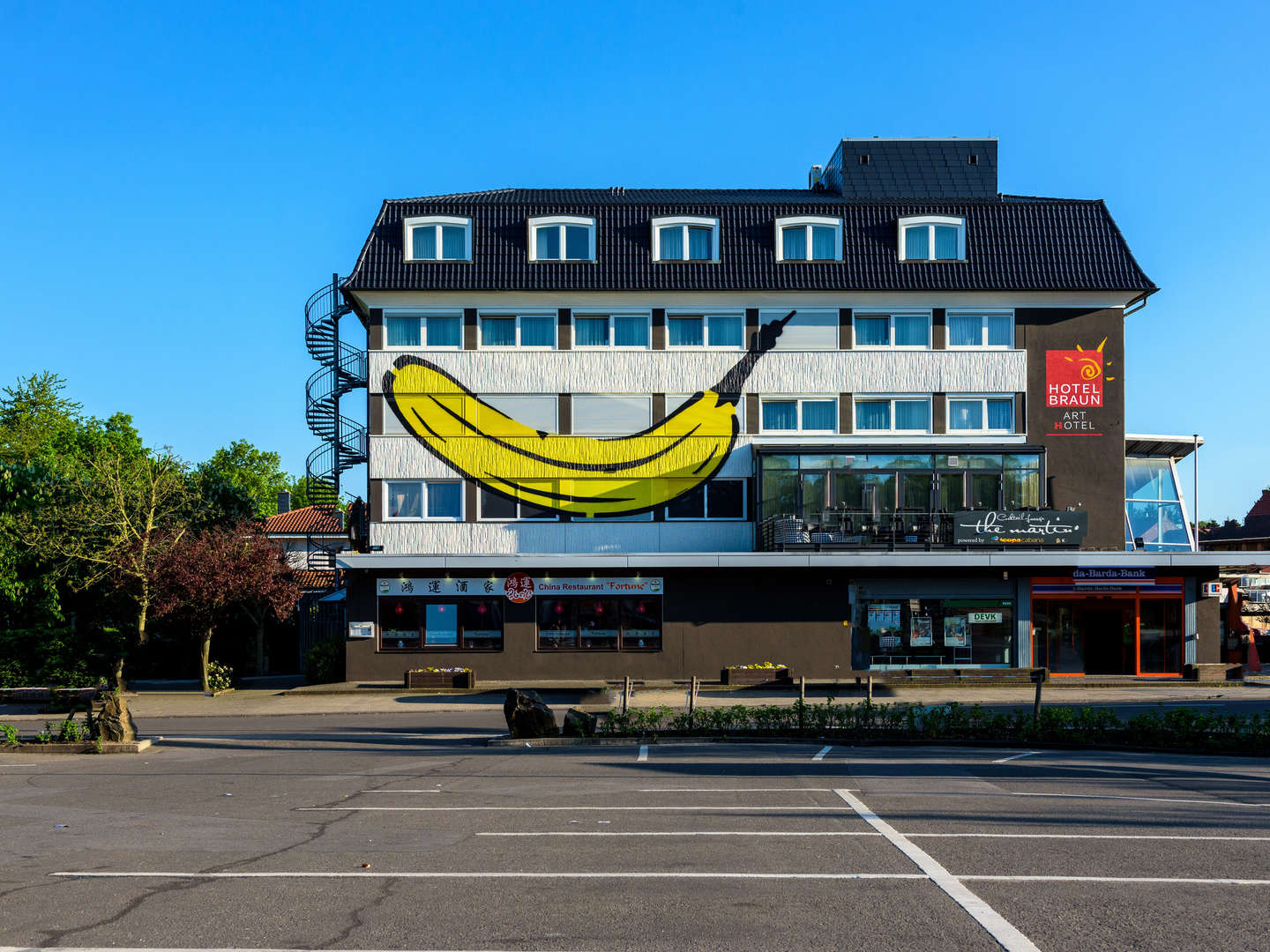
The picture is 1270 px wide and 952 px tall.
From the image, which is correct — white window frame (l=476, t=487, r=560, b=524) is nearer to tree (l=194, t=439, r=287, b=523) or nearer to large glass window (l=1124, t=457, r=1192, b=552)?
tree (l=194, t=439, r=287, b=523)

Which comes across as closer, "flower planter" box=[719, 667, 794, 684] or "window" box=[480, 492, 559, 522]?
"flower planter" box=[719, 667, 794, 684]

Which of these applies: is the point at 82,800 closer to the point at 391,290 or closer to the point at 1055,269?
the point at 391,290

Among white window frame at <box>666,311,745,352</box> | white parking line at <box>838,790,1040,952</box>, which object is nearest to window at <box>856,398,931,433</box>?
white window frame at <box>666,311,745,352</box>

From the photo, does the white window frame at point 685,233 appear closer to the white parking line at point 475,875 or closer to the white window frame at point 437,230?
the white window frame at point 437,230

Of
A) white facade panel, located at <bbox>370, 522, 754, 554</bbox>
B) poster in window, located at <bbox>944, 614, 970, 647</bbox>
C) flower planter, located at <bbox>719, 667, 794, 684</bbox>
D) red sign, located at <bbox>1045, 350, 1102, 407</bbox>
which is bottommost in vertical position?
flower planter, located at <bbox>719, 667, 794, 684</bbox>

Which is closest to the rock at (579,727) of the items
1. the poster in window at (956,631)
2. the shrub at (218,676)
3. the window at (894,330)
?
the shrub at (218,676)

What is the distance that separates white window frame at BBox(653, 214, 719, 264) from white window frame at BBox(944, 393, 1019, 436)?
8445mm

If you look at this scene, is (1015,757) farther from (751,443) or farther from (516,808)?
(751,443)

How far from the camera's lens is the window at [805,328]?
118 ft

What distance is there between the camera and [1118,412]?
35906 millimetres

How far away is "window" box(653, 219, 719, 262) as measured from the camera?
36.1 metres

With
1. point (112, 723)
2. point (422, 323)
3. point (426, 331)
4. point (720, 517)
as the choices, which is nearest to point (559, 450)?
point (720, 517)

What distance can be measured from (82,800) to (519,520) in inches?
854

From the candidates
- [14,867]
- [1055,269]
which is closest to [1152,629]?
[1055,269]
